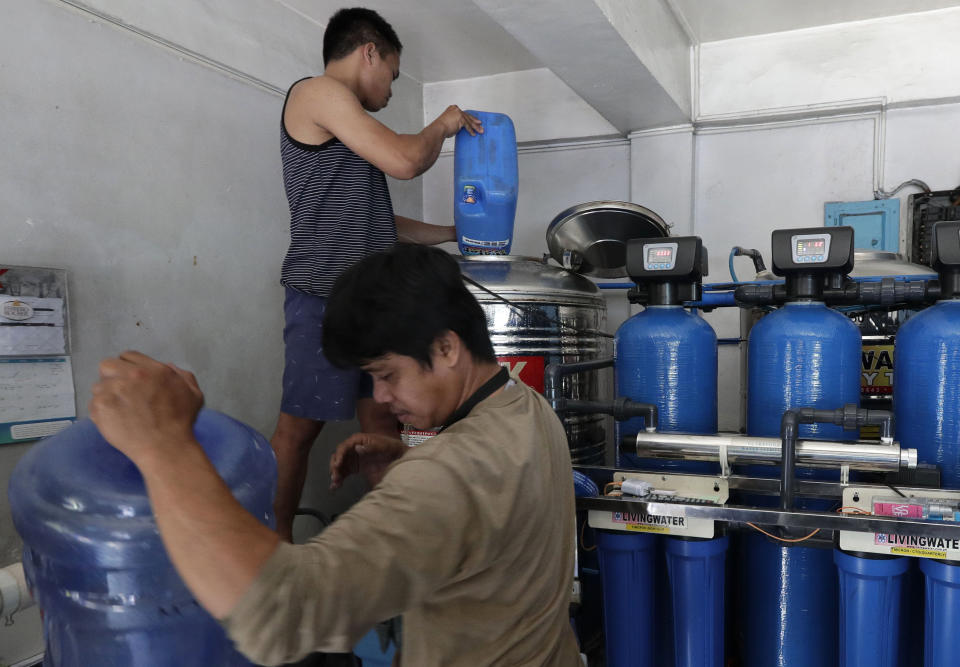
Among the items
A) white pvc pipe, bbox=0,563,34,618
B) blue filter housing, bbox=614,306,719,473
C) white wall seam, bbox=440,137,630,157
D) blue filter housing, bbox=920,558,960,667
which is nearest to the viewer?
white pvc pipe, bbox=0,563,34,618

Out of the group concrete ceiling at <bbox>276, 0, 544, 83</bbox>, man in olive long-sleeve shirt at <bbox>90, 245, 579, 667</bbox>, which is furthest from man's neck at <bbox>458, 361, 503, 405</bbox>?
concrete ceiling at <bbox>276, 0, 544, 83</bbox>

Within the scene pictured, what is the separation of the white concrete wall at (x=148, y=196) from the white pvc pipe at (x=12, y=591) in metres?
0.79

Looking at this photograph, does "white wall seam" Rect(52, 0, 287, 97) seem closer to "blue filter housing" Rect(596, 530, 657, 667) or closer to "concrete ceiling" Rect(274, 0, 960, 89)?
"concrete ceiling" Rect(274, 0, 960, 89)

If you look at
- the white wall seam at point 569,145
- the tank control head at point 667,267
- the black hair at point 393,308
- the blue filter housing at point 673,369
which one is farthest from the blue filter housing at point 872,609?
the white wall seam at point 569,145

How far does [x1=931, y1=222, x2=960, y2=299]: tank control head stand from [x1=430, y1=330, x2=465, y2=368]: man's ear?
140cm

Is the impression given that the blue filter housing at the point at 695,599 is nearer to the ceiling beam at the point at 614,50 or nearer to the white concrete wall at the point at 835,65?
the ceiling beam at the point at 614,50

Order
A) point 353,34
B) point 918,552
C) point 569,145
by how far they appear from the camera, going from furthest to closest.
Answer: point 569,145 → point 353,34 → point 918,552

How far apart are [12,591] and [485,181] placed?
1726 millimetres

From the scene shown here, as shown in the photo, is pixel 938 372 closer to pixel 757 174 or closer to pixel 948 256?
pixel 948 256

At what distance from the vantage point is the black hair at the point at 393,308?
0.86 metres

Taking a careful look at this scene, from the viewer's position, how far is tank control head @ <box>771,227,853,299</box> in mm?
1812

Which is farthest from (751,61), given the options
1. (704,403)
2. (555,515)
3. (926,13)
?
(555,515)

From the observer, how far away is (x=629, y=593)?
1.77 meters

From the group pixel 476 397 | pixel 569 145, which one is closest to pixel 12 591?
pixel 476 397
